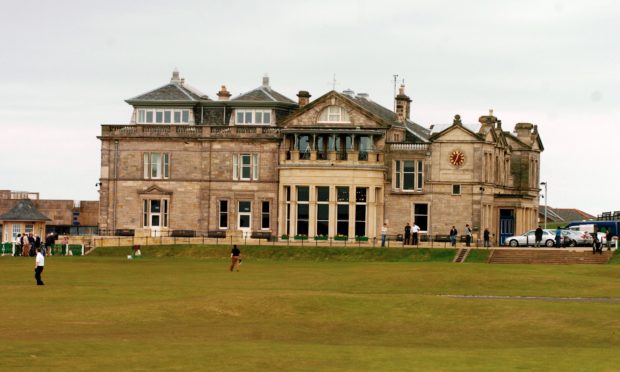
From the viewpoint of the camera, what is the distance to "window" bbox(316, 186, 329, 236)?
104 metres

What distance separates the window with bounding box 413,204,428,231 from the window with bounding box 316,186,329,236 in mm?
6808

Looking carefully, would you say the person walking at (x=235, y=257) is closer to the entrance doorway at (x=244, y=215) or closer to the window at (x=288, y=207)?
the window at (x=288, y=207)

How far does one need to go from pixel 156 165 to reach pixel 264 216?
957 cm

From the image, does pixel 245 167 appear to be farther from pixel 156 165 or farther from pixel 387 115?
pixel 387 115

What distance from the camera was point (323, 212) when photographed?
341ft

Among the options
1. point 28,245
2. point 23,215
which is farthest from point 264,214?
point 28,245

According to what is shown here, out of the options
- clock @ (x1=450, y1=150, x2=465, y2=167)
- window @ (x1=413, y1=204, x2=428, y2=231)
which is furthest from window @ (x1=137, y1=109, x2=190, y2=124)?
clock @ (x1=450, y1=150, x2=465, y2=167)

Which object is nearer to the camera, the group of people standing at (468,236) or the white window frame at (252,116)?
the group of people standing at (468,236)

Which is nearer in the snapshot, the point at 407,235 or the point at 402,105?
the point at 407,235

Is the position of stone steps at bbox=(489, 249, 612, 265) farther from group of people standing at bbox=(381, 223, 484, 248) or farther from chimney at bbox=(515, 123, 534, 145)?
chimney at bbox=(515, 123, 534, 145)

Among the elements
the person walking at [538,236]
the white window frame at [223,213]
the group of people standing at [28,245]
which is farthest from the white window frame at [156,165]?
the person walking at [538,236]

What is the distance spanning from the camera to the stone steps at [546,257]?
84.2 m

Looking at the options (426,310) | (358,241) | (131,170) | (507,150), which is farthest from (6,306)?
(507,150)

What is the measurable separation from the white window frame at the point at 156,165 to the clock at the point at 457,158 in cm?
2241
